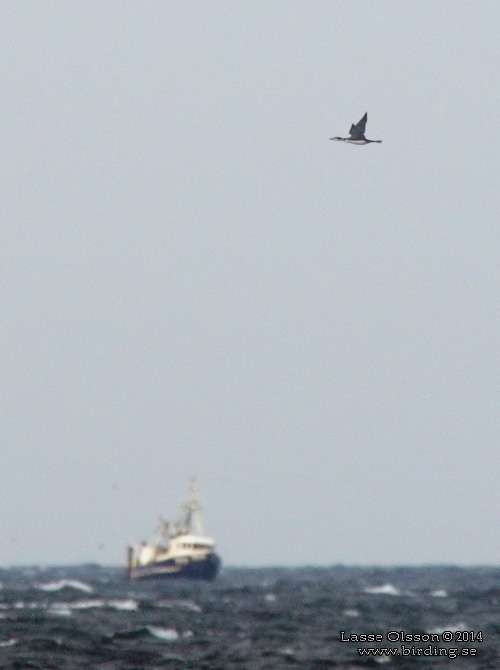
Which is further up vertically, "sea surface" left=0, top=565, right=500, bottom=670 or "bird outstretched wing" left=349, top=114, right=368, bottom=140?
"bird outstretched wing" left=349, top=114, right=368, bottom=140

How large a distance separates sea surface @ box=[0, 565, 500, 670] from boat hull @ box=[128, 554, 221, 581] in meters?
40.3

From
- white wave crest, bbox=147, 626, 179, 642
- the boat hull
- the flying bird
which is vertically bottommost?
white wave crest, bbox=147, 626, 179, 642

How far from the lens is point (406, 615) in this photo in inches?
3182

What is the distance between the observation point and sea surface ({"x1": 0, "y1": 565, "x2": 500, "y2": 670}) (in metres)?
52.8

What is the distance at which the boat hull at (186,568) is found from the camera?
14512cm

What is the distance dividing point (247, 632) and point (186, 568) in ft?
264

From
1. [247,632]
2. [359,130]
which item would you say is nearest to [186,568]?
[247,632]

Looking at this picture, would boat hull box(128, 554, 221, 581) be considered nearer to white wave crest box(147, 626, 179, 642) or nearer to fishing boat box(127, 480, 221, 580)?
fishing boat box(127, 480, 221, 580)

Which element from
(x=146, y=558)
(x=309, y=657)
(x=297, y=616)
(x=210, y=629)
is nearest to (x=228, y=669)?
(x=309, y=657)

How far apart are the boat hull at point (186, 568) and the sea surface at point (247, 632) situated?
132 feet

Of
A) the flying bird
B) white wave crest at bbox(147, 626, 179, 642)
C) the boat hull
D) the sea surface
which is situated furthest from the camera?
the boat hull

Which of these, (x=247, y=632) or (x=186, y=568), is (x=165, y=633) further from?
(x=186, y=568)

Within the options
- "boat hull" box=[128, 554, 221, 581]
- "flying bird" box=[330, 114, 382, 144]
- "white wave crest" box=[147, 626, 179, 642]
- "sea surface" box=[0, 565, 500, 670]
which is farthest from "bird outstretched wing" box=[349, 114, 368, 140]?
"boat hull" box=[128, 554, 221, 581]

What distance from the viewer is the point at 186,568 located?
14562 cm
